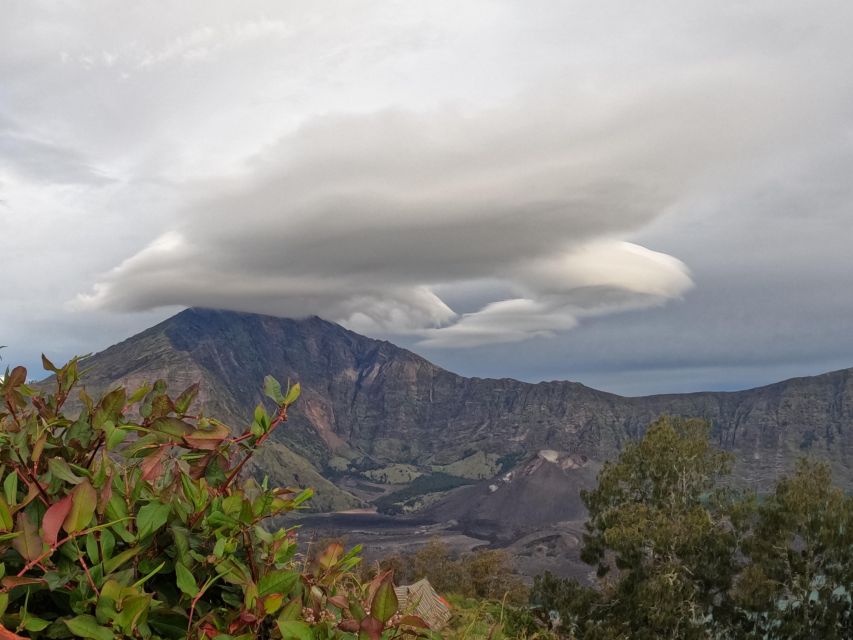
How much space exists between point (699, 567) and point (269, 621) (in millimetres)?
37712

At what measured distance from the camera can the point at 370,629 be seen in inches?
69.9

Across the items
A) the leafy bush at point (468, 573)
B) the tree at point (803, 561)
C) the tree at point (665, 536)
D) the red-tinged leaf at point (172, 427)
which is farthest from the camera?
the leafy bush at point (468, 573)

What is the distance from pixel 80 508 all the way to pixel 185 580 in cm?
33

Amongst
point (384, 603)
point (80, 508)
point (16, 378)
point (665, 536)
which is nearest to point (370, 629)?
point (384, 603)

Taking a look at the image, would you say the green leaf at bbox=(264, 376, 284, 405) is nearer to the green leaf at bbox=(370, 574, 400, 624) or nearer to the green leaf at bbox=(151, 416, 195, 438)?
the green leaf at bbox=(151, 416, 195, 438)

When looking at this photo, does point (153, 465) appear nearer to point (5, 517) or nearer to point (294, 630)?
point (5, 517)

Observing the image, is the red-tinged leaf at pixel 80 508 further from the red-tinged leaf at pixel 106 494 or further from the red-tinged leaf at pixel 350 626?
the red-tinged leaf at pixel 350 626

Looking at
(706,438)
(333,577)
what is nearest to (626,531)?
(706,438)

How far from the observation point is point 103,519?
1.86 meters

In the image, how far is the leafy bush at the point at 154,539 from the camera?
1702mm

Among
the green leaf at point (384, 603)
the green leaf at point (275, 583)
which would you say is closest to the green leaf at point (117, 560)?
the green leaf at point (275, 583)

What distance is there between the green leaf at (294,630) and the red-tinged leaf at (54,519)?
62 centimetres

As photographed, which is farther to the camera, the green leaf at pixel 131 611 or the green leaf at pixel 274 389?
the green leaf at pixel 274 389

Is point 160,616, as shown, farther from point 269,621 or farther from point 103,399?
point 103,399
